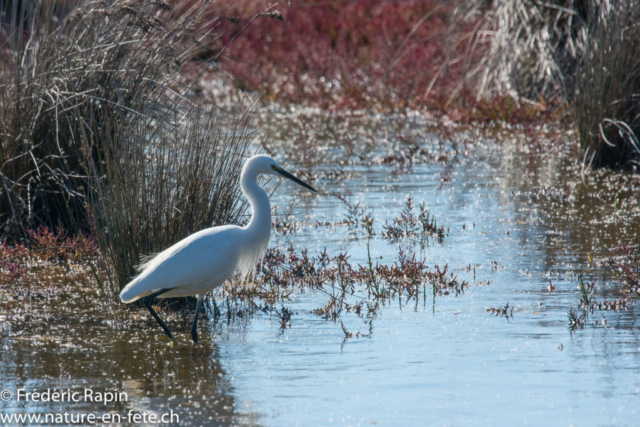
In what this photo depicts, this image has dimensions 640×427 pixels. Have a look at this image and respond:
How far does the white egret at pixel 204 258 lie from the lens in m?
4.44

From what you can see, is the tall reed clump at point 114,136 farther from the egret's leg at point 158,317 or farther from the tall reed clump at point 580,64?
the tall reed clump at point 580,64

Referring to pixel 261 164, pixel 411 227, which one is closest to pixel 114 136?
pixel 261 164

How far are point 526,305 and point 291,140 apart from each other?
275 inches

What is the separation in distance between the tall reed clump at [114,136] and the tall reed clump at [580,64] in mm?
4220

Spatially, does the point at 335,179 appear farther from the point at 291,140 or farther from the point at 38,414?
the point at 38,414

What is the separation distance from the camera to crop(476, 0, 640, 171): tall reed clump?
8109mm

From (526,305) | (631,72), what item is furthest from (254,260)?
(631,72)

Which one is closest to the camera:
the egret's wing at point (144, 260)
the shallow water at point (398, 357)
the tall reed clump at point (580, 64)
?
the shallow water at point (398, 357)

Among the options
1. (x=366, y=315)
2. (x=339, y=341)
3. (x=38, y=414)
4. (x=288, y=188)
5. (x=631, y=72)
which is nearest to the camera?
(x=38, y=414)

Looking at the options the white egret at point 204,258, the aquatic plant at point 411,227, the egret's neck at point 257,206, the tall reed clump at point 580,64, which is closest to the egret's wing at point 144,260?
the white egret at point 204,258

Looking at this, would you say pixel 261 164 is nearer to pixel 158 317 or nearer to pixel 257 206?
pixel 257 206

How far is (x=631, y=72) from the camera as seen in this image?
8.05 meters

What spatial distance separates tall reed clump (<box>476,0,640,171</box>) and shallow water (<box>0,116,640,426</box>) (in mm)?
2193

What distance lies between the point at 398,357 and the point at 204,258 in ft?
3.83
